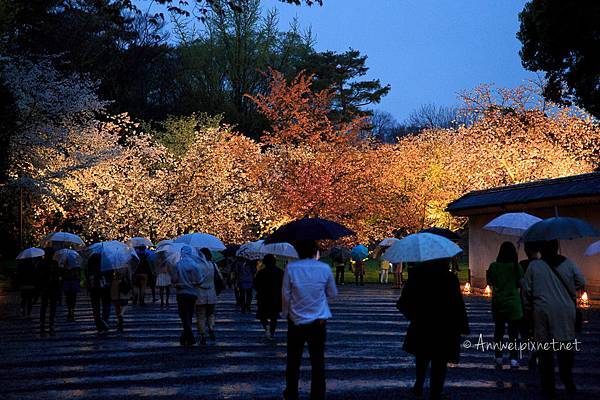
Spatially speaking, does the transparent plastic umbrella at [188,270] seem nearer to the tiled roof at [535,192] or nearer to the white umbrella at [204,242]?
the white umbrella at [204,242]

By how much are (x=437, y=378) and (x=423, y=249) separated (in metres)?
2.29

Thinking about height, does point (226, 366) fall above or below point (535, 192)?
below

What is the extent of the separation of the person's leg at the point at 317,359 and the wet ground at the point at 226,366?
2.64ft

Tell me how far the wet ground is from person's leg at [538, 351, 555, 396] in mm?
210

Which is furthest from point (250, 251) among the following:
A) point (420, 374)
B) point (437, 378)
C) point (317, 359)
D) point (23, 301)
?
point (437, 378)

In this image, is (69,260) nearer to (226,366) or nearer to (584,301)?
(226,366)

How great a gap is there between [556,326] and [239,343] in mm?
7762

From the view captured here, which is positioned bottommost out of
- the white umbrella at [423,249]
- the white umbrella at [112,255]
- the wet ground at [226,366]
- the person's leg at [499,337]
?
the wet ground at [226,366]

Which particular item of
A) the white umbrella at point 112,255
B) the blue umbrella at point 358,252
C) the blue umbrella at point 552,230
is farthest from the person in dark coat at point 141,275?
the blue umbrella at point 552,230

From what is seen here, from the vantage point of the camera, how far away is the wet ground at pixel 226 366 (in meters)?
10.5

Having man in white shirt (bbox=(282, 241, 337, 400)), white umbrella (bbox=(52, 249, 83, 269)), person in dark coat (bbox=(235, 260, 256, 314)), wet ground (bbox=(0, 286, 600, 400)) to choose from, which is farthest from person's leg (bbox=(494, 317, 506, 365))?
white umbrella (bbox=(52, 249, 83, 269))

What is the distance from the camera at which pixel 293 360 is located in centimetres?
945

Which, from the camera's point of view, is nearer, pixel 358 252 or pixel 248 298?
pixel 248 298

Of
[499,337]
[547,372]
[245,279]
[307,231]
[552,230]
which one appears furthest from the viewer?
[245,279]
